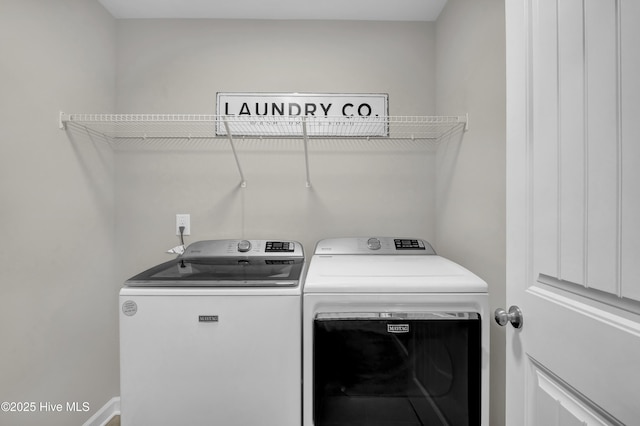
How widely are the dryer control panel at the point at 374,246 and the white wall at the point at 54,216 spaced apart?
1.35 m

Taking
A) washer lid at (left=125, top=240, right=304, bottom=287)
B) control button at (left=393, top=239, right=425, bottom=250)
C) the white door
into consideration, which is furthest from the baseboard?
the white door

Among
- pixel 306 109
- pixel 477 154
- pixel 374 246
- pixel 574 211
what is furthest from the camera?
pixel 306 109

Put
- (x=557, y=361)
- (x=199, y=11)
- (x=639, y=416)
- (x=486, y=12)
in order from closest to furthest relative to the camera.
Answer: (x=639, y=416), (x=557, y=361), (x=486, y=12), (x=199, y=11)

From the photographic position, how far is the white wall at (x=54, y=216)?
130 cm

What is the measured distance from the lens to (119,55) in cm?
197

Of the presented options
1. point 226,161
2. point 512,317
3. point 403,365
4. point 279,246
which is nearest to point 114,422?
point 279,246

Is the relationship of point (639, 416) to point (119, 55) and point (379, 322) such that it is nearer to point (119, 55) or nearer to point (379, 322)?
point (379, 322)

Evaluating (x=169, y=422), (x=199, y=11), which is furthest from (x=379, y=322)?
(x=199, y=11)

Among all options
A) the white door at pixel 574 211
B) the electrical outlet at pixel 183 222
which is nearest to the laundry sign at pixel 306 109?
the electrical outlet at pixel 183 222

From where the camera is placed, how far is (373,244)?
1.78 meters

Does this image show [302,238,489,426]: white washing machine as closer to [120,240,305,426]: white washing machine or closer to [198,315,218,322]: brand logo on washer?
[120,240,305,426]: white washing machine

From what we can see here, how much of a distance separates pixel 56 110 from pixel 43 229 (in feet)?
2.01

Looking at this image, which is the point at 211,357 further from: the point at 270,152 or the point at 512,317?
the point at 270,152

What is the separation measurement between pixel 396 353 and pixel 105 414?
6.14 feet
